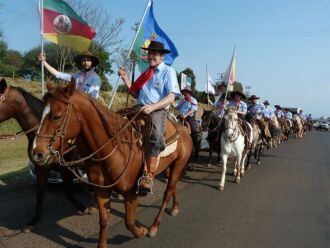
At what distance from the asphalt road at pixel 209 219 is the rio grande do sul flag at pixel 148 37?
304 centimetres

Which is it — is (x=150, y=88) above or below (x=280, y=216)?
above

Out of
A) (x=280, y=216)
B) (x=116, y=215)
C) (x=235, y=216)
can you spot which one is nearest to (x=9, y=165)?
(x=116, y=215)

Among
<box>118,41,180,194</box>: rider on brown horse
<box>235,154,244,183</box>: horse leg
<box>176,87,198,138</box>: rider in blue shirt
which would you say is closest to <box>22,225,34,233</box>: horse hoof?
<box>118,41,180,194</box>: rider on brown horse

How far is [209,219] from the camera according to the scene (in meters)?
6.68

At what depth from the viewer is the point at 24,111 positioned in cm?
566

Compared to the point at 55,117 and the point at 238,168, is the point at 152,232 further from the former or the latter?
the point at 238,168

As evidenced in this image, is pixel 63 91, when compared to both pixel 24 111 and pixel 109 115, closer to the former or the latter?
pixel 109 115

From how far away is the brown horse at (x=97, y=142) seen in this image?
381cm

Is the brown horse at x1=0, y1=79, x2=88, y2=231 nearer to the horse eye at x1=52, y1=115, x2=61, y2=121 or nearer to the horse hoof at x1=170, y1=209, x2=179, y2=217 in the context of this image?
the horse eye at x1=52, y1=115, x2=61, y2=121

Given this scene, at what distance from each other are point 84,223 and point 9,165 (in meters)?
5.37

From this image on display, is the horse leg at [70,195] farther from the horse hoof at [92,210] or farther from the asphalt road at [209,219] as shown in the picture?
the asphalt road at [209,219]

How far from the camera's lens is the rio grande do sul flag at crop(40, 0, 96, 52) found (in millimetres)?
7258

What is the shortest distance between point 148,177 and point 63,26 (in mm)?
3974

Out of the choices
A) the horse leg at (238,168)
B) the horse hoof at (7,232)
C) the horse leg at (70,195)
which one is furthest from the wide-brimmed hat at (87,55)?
the horse leg at (238,168)
